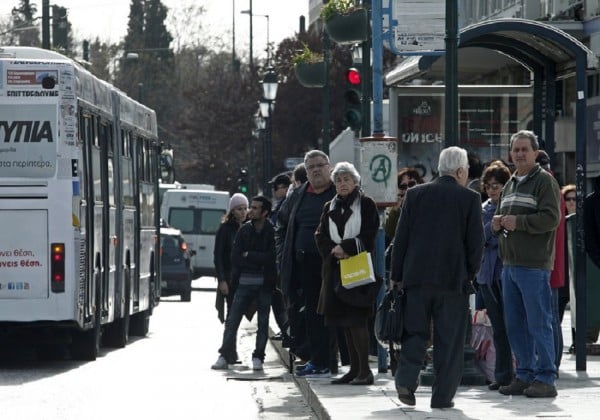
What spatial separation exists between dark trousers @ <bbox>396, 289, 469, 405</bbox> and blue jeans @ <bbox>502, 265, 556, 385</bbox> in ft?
2.57

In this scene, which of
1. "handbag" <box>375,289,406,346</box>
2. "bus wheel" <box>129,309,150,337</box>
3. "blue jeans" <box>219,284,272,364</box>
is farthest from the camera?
"bus wheel" <box>129,309,150,337</box>

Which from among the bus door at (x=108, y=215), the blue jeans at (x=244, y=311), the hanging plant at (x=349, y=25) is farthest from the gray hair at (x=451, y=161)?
the bus door at (x=108, y=215)

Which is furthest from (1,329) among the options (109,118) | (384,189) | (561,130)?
(561,130)

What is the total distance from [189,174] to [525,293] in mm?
79542

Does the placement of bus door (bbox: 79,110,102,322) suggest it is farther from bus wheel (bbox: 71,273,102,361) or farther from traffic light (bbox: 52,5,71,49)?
traffic light (bbox: 52,5,71,49)

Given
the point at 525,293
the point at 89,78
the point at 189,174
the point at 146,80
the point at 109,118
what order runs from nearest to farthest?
the point at 525,293 < the point at 89,78 < the point at 109,118 < the point at 189,174 < the point at 146,80

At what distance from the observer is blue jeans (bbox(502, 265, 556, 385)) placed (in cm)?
1284

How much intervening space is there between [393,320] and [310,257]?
352cm

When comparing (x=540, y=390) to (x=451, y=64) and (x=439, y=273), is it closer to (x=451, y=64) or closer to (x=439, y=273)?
(x=439, y=273)

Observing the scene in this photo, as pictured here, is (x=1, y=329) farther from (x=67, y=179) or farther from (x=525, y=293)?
(x=525, y=293)

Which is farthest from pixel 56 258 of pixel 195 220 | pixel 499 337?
pixel 195 220

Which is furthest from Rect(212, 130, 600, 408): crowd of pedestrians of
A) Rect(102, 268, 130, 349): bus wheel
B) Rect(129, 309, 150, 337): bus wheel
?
Rect(129, 309, 150, 337): bus wheel

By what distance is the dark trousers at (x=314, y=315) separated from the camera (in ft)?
51.3

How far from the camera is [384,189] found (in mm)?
15258
